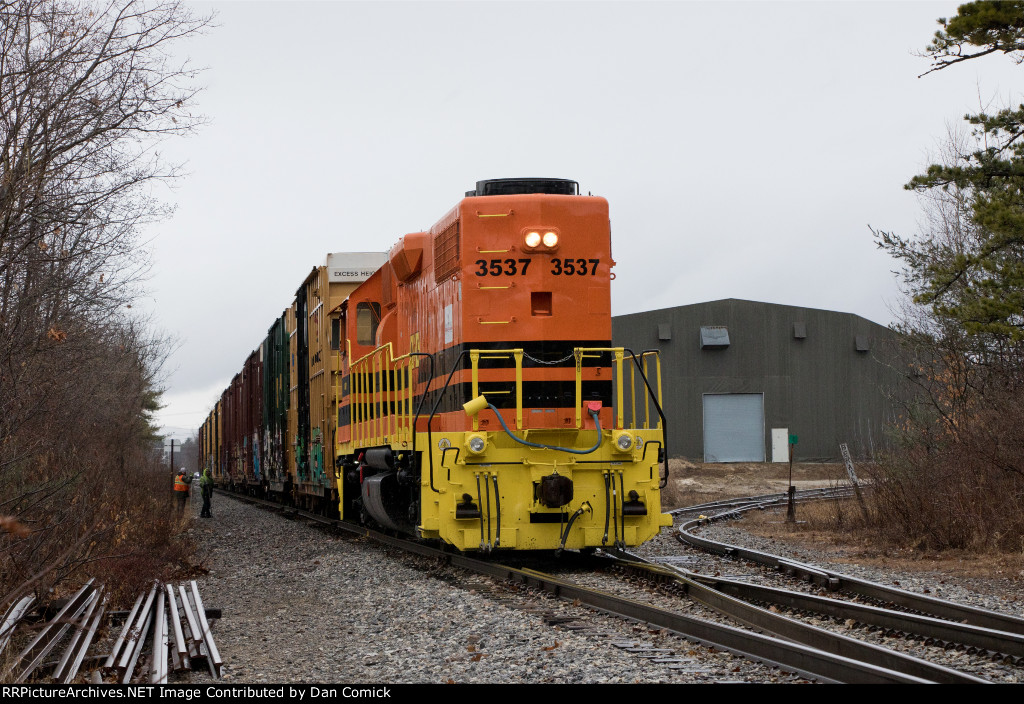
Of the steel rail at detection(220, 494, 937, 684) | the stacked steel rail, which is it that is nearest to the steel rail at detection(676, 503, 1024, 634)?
the steel rail at detection(220, 494, 937, 684)

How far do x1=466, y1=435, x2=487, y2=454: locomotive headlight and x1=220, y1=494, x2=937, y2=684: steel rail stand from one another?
1231 mm

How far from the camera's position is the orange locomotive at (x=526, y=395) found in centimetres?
1011

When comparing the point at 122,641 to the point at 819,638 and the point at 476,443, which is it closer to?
the point at 476,443

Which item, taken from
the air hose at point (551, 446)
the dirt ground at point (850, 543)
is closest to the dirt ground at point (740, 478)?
the dirt ground at point (850, 543)

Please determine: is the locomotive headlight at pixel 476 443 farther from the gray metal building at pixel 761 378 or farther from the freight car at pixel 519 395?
the gray metal building at pixel 761 378

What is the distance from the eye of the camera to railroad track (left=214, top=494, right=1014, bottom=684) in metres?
5.20

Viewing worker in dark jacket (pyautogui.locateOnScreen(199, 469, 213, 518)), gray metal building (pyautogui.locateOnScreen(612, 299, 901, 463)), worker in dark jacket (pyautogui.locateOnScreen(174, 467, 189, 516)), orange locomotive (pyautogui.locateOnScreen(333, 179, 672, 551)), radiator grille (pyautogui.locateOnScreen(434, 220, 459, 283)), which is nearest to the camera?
orange locomotive (pyautogui.locateOnScreen(333, 179, 672, 551))

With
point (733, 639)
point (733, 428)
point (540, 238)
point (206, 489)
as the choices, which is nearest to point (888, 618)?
point (733, 639)

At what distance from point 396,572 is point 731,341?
30674 mm

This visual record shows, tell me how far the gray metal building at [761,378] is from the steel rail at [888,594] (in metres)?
27.1

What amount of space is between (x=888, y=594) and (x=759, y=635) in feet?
9.26

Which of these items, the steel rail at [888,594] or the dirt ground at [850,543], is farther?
the dirt ground at [850,543]

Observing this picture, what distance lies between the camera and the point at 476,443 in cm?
995

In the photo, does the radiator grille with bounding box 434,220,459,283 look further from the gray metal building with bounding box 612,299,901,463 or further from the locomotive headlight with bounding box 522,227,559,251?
the gray metal building with bounding box 612,299,901,463
